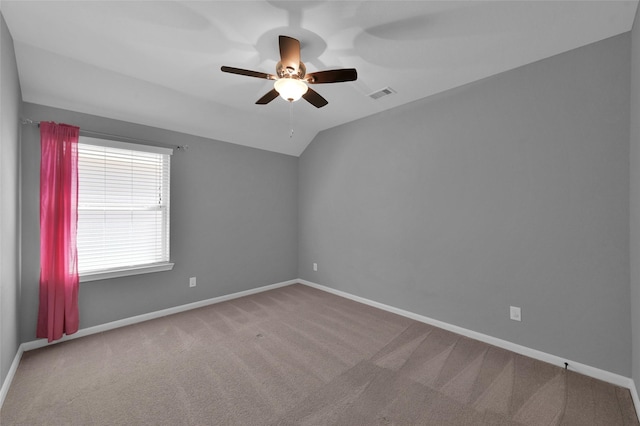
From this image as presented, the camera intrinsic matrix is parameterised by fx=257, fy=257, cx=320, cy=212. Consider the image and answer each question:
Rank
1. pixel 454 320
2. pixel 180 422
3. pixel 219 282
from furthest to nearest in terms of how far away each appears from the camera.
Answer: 1. pixel 219 282
2. pixel 454 320
3. pixel 180 422

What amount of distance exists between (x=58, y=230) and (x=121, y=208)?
582 mm

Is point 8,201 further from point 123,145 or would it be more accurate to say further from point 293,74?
point 293,74

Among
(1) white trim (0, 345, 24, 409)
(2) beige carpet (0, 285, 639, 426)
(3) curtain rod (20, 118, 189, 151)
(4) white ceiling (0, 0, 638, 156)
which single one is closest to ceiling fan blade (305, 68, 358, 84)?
(4) white ceiling (0, 0, 638, 156)

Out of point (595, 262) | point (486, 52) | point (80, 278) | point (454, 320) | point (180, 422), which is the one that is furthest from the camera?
point (454, 320)

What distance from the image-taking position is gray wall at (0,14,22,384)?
1.81 meters

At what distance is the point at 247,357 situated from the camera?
2.38 m

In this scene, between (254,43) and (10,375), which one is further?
(254,43)

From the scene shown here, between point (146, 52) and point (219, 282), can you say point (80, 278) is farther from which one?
point (146, 52)

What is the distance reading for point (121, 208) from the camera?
299cm

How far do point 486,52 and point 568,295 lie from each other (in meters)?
2.25

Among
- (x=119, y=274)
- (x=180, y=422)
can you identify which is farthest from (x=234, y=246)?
(x=180, y=422)

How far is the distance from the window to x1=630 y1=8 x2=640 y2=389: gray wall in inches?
175

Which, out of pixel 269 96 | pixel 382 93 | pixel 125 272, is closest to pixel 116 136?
pixel 125 272

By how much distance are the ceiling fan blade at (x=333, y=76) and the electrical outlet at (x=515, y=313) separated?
8.54 ft
